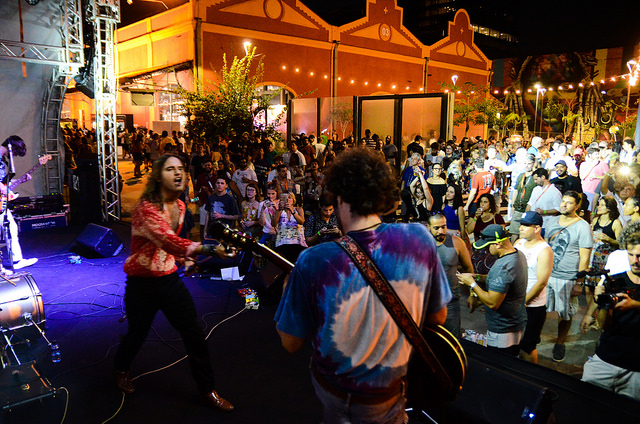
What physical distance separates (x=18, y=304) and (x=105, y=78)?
24.6ft

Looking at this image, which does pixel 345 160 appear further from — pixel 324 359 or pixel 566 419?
pixel 566 419

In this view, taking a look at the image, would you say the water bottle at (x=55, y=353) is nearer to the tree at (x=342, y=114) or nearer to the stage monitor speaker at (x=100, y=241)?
the stage monitor speaker at (x=100, y=241)

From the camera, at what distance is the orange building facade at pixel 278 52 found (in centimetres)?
1862

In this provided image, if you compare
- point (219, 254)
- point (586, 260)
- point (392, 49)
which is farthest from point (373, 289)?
point (392, 49)

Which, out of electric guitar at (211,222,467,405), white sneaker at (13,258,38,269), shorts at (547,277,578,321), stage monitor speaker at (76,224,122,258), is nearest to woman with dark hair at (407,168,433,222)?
shorts at (547,277,578,321)

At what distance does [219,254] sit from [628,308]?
2599 millimetres

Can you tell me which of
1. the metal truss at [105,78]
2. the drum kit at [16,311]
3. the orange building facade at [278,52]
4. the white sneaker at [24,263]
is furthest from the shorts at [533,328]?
the orange building facade at [278,52]

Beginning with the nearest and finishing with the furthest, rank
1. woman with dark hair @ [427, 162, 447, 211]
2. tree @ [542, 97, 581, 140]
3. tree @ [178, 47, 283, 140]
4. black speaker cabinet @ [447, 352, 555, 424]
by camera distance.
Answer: black speaker cabinet @ [447, 352, 555, 424] < woman with dark hair @ [427, 162, 447, 211] < tree @ [178, 47, 283, 140] < tree @ [542, 97, 581, 140]

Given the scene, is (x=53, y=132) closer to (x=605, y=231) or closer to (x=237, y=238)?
(x=237, y=238)

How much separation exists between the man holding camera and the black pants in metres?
2.80

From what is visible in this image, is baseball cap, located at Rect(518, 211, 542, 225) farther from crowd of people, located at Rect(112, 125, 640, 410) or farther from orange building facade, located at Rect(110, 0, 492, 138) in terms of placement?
orange building facade, located at Rect(110, 0, 492, 138)

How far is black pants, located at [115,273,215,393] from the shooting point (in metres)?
3.44

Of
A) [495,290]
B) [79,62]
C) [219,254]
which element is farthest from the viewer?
[79,62]

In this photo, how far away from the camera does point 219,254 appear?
2740mm
